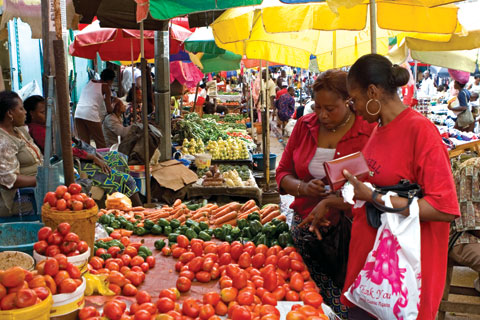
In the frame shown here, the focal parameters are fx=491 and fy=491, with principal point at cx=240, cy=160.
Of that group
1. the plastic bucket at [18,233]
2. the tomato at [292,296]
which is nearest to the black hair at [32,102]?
the plastic bucket at [18,233]

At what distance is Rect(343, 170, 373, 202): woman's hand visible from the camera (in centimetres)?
246

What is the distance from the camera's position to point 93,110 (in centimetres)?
958

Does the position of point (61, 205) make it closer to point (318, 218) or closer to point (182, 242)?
point (182, 242)

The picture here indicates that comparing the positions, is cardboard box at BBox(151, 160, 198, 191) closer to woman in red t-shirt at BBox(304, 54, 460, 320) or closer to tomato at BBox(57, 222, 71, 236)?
tomato at BBox(57, 222, 71, 236)

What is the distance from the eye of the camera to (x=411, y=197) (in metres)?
2.40

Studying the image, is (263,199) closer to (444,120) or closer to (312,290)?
(312,290)

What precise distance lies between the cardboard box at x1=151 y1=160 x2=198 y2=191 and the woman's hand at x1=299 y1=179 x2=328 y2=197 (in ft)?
14.8

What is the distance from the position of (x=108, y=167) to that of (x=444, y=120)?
10482 mm

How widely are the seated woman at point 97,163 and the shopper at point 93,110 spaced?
9.94 feet

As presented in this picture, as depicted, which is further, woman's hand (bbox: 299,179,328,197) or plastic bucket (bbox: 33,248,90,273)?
woman's hand (bbox: 299,179,328,197)

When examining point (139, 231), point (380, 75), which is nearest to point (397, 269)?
point (380, 75)

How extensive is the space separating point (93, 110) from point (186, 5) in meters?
5.22

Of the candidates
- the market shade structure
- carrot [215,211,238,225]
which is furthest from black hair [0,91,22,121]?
the market shade structure

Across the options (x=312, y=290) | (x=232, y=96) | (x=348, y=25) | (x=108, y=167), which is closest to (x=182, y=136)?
(x=108, y=167)
